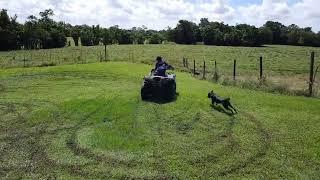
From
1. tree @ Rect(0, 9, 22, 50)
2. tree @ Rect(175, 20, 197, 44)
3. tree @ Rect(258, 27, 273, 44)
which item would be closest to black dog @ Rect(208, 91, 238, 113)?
tree @ Rect(0, 9, 22, 50)

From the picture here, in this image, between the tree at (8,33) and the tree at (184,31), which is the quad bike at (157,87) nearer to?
the tree at (8,33)

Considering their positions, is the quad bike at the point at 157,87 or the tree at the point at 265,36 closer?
the quad bike at the point at 157,87

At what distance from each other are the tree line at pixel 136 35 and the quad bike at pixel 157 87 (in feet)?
247

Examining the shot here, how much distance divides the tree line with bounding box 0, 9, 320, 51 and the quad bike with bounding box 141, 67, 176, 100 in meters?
75.3

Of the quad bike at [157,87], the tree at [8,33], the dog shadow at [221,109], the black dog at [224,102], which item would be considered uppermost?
the tree at [8,33]

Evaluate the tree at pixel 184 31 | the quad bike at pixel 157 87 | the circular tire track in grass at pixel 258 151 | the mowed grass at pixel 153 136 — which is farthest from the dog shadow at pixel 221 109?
the tree at pixel 184 31

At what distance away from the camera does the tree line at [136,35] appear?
97.5 m

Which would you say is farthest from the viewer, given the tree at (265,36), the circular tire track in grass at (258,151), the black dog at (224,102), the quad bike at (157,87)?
the tree at (265,36)

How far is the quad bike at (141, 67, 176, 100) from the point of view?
23.8m

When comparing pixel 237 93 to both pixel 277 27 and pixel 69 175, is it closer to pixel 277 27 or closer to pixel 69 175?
pixel 69 175

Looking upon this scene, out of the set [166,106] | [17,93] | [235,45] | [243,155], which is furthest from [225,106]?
[235,45]

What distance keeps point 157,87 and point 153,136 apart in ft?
23.3

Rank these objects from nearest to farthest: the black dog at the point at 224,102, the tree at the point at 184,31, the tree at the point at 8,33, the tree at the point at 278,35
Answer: the black dog at the point at 224,102, the tree at the point at 8,33, the tree at the point at 278,35, the tree at the point at 184,31

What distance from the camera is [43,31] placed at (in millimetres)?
101938
